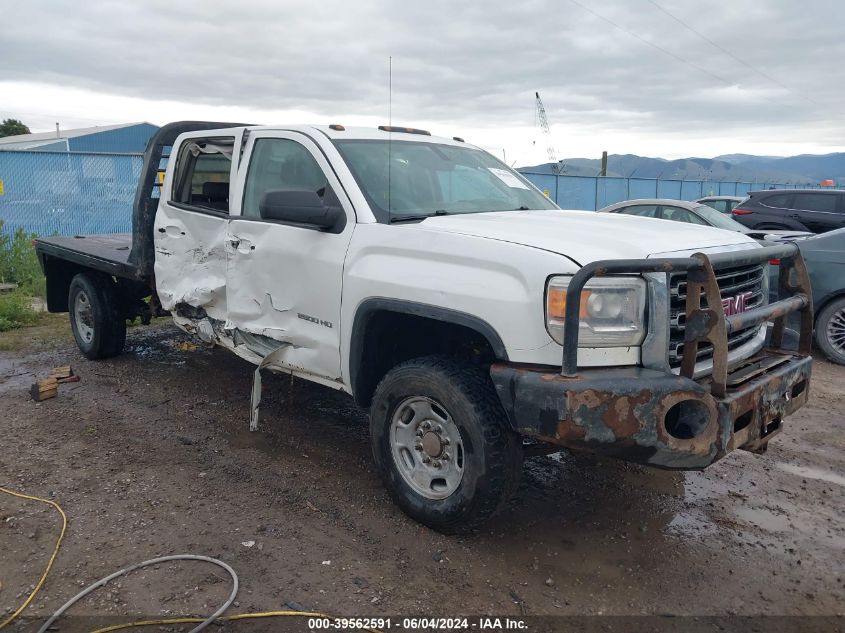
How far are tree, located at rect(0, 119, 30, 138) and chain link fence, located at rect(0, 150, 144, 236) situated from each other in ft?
163

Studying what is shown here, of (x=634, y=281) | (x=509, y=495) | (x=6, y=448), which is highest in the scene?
(x=634, y=281)

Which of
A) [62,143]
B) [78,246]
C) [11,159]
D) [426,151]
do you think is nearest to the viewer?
[426,151]

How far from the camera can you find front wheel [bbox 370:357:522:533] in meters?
3.24

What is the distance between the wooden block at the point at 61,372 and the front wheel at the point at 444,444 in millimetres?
3869

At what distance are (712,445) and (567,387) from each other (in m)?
0.66

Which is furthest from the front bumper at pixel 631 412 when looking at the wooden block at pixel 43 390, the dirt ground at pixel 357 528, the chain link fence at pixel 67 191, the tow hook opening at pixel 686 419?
the chain link fence at pixel 67 191

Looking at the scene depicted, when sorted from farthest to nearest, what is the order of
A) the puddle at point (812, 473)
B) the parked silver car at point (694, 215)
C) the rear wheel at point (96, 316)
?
the parked silver car at point (694, 215) → the rear wheel at point (96, 316) → the puddle at point (812, 473)

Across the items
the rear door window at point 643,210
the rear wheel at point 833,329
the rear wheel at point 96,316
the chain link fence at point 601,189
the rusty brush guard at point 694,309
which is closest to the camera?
the rusty brush guard at point 694,309

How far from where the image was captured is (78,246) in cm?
685

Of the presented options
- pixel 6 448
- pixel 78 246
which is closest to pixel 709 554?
pixel 6 448

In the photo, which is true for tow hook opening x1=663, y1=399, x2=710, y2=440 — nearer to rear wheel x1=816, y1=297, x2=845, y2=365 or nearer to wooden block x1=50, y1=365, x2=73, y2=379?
rear wheel x1=816, y1=297, x2=845, y2=365

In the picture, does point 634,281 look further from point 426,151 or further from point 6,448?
point 6,448

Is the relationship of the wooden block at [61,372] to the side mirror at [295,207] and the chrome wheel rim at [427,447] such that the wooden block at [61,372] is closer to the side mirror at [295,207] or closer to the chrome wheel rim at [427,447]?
the side mirror at [295,207]

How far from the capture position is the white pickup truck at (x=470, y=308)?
2943 mm
